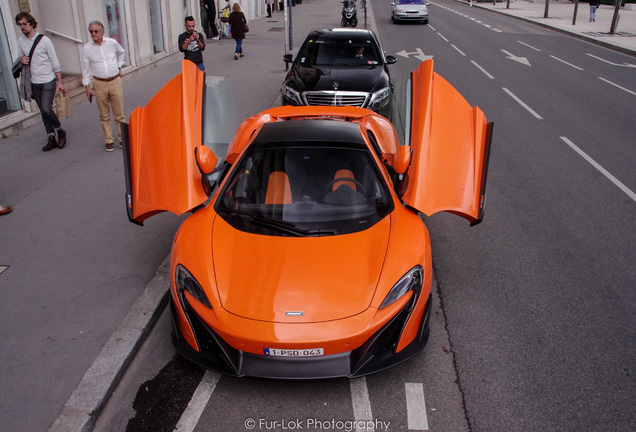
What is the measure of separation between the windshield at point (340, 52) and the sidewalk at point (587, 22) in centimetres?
1546

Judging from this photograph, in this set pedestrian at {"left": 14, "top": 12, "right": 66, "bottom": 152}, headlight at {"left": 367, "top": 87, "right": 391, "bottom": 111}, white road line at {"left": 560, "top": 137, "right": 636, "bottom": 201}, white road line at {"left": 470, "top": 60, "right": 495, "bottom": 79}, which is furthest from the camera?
white road line at {"left": 470, "top": 60, "right": 495, "bottom": 79}

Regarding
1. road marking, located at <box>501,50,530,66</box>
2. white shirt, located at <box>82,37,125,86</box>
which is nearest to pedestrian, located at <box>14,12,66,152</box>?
Result: white shirt, located at <box>82,37,125,86</box>

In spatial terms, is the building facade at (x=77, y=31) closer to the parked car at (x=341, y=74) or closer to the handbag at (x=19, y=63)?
the handbag at (x=19, y=63)

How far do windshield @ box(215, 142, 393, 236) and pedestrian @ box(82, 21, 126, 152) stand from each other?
4.28 meters

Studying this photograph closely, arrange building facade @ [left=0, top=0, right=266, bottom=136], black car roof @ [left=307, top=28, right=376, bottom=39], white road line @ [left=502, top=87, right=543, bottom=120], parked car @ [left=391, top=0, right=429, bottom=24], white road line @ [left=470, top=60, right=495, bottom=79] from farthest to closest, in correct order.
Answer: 1. parked car @ [left=391, top=0, right=429, bottom=24]
2. white road line @ [left=470, top=60, right=495, bottom=79]
3. white road line @ [left=502, top=87, right=543, bottom=120]
4. black car roof @ [left=307, top=28, right=376, bottom=39]
5. building facade @ [left=0, top=0, right=266, bottom=136]

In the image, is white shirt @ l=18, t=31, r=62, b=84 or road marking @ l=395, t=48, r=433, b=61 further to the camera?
road marking @ l=395, t=48, r=433, b=61

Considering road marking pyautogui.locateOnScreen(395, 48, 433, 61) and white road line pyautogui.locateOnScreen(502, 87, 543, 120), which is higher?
road marking pyautogui.locateOnScreen(395, 48, 433, 61)

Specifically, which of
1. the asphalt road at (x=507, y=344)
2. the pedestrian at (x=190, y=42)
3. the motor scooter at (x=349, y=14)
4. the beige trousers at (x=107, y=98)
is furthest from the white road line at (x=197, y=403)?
the motor scooter at (x=349, y=14)

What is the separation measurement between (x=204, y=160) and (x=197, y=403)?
6.43 feet

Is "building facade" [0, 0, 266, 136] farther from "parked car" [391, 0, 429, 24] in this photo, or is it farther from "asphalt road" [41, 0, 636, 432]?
"parked car" [391, 0, 429, 24]

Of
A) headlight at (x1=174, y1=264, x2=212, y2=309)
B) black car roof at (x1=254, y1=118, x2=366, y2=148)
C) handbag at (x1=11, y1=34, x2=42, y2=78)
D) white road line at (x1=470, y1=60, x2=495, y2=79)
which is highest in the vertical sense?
handbag at (x1=11, y1=34, x2=42, y2=78)

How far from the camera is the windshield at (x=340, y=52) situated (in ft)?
33.1

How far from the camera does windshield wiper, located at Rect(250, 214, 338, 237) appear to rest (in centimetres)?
397

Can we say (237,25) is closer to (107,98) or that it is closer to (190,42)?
(190,42)
